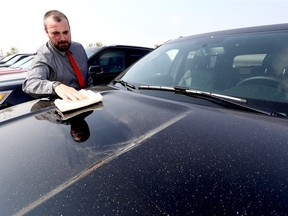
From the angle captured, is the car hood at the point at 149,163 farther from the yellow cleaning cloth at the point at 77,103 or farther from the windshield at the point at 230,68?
the windshield at the point at 230,68

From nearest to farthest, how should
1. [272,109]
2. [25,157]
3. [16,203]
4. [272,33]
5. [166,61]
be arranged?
1. [16,203]
2. [25,157]
3. [272,109]
4. [272,33]
5. [166,61]

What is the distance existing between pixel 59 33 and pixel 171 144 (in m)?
1.93

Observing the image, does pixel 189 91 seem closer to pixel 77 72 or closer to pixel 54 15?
pixel 77 72

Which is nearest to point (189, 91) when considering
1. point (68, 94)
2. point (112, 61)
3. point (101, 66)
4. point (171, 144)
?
point (171, 144)

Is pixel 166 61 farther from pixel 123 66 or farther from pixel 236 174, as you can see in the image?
pixel 123 66

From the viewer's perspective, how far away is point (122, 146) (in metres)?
0.99

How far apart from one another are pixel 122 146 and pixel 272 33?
4.28 feet

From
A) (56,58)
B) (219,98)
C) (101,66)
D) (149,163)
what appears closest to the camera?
(149,163)

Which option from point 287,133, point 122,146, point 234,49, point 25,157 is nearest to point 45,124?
point 25,157

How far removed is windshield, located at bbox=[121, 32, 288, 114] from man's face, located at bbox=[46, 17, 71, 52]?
796 millimetres

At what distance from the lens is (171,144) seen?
0.96 meters

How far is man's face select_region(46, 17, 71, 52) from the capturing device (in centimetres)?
232

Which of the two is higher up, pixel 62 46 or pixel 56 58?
pixel 62 46

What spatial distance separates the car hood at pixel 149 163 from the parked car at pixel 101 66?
1.69m
